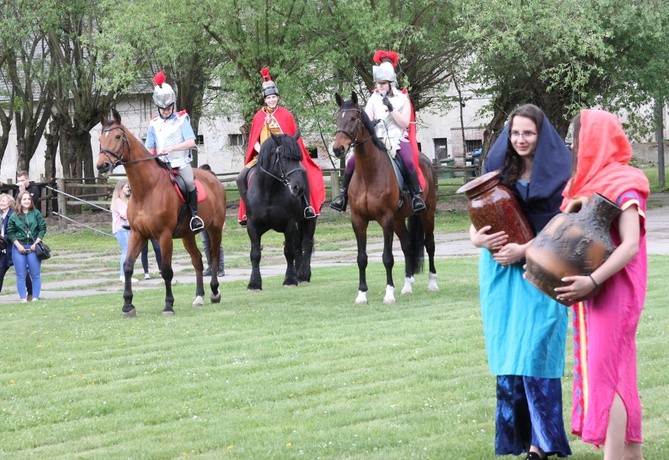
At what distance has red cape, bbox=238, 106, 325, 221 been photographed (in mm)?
19141

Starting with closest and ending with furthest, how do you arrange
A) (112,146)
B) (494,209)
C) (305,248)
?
(494,209) < (112,146) < (305,248)

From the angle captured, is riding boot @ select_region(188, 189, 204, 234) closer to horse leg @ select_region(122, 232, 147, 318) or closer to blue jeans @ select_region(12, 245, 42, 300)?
horse leg @ select_region(122, 232, 147, 318)

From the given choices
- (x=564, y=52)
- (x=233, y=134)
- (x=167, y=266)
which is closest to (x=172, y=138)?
(x=167, y=266)

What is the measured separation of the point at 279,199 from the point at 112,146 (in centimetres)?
422

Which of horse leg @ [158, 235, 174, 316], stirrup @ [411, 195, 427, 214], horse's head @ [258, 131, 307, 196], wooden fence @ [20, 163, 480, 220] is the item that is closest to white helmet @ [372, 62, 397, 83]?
stirrup @ [411, 195, 427, 214]

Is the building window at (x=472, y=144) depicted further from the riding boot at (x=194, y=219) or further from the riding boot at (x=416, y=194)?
the riding boot at (x=194, y=219)

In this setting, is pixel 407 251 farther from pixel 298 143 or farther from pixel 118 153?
pixel 118 153

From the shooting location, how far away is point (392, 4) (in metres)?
33.3

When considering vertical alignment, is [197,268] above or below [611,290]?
below

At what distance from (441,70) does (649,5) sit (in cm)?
675

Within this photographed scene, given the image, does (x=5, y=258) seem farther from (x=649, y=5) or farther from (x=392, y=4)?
(x=649, y=5)

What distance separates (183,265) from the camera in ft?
82.8

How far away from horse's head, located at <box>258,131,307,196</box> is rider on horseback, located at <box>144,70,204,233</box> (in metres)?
2.14

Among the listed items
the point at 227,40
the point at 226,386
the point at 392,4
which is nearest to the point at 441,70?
the point at 392,4
